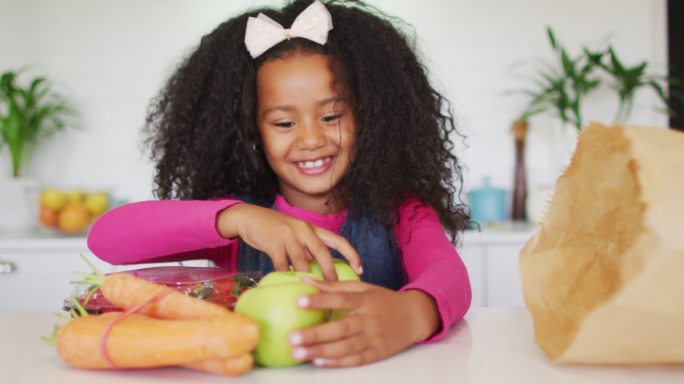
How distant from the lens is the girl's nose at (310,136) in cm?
111

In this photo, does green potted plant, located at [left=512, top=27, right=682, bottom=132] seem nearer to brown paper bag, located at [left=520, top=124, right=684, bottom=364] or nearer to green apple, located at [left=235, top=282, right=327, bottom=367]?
brown paper bag, located at [left=520, top=124, right=684, bottom=364]

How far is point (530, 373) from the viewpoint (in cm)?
58

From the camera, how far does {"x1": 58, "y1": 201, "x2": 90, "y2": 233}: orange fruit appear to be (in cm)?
217

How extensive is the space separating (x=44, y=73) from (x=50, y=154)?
308 millimetres

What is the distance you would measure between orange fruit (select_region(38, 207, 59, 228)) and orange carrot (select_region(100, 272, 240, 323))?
168 centimetres

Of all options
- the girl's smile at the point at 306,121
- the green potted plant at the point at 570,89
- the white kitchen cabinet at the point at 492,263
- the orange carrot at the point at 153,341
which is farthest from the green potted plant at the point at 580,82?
the orange carrot at the point at 153,341

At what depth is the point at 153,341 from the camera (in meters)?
0.56

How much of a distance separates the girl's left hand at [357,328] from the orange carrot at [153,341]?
5cm

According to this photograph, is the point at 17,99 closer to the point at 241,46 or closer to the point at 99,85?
the point at 99,85

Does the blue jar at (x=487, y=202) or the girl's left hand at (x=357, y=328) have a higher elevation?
the girl's left hand at (x=357, y=328)

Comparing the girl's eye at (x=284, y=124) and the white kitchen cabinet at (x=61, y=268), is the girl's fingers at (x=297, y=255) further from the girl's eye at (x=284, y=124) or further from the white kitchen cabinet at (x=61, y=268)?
the white kitchen cabinet at (x=61, y=268)

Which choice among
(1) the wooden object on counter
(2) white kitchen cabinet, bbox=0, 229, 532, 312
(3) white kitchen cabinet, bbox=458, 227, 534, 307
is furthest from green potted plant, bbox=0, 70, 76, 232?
(1) the wooden object on counter

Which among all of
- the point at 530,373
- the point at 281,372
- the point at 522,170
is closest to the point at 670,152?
the point at 530,373

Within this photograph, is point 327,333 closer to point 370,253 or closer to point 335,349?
point 335,349
